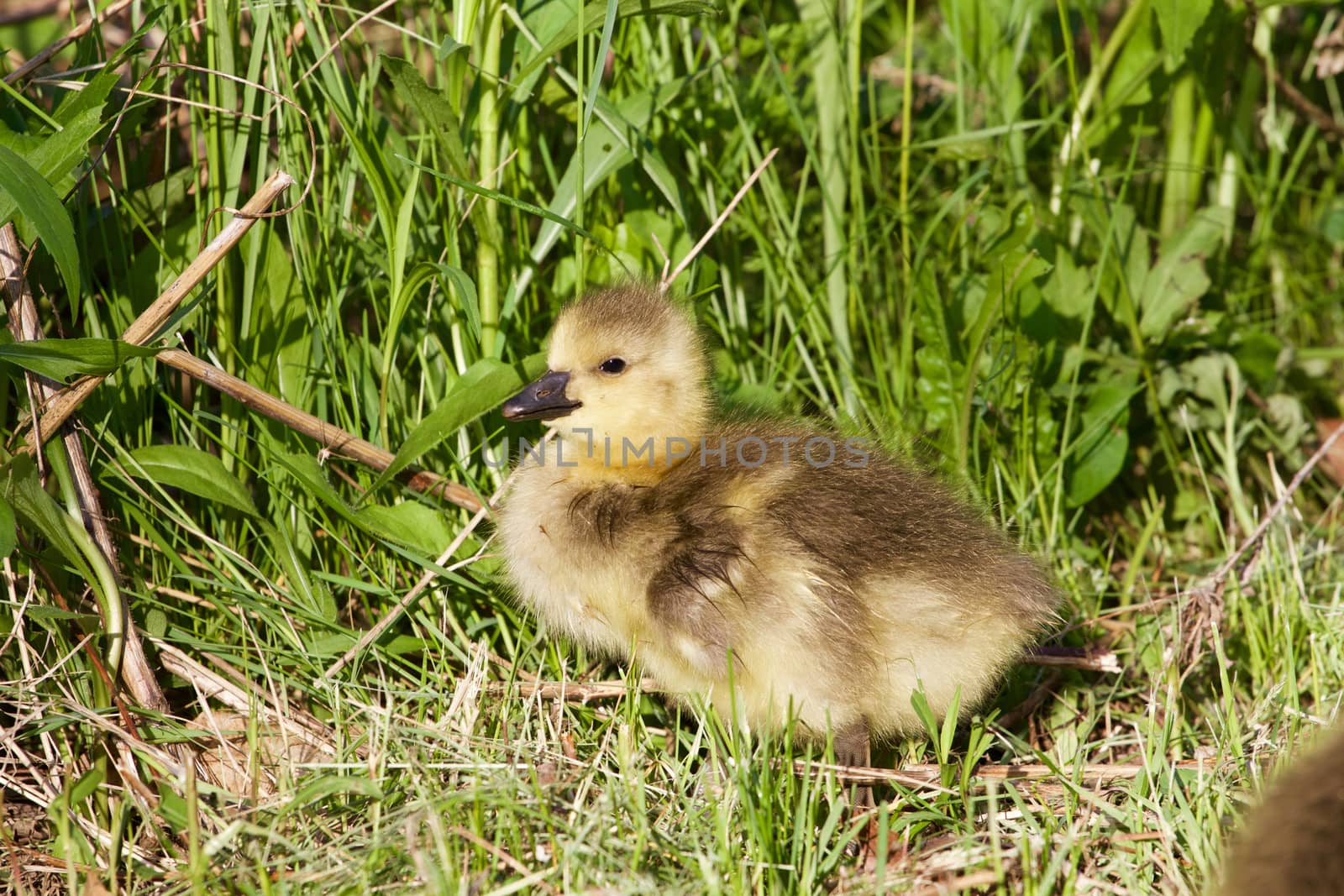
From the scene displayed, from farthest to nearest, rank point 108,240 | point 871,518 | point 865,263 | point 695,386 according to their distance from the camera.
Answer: point 865,263 < point 108,240 < point 695,386 < point 871,518

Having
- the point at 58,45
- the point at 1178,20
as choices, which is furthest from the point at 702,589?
the point at 1178,20

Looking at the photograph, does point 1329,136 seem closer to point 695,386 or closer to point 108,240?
point 695,386

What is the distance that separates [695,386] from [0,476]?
115cm

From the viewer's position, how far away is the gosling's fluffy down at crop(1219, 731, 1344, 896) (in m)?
1.29

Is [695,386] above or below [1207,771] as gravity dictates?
above

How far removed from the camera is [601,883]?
165 centimetres

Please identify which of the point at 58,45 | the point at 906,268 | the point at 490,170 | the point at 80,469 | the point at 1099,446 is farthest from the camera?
the point at 906,268

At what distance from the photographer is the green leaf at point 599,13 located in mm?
2174

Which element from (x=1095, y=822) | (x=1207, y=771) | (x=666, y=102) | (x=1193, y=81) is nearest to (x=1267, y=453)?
(x=1193, y=81)

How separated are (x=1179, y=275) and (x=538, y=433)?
1505 mm

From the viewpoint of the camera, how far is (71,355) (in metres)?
1.93

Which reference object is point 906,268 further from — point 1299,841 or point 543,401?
point 1299,841

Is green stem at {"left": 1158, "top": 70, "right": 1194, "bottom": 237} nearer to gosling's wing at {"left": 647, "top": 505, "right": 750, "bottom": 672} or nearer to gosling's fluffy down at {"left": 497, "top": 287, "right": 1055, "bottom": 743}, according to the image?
gosling's fluffy down at {"left": 497, "top": 287, "right": 1055, "bottom": 743}

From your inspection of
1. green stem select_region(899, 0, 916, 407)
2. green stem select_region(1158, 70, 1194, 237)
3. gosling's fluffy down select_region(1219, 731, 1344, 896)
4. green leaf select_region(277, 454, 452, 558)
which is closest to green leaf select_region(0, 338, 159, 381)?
green leaf select_region(277, 454, 452, 558)
